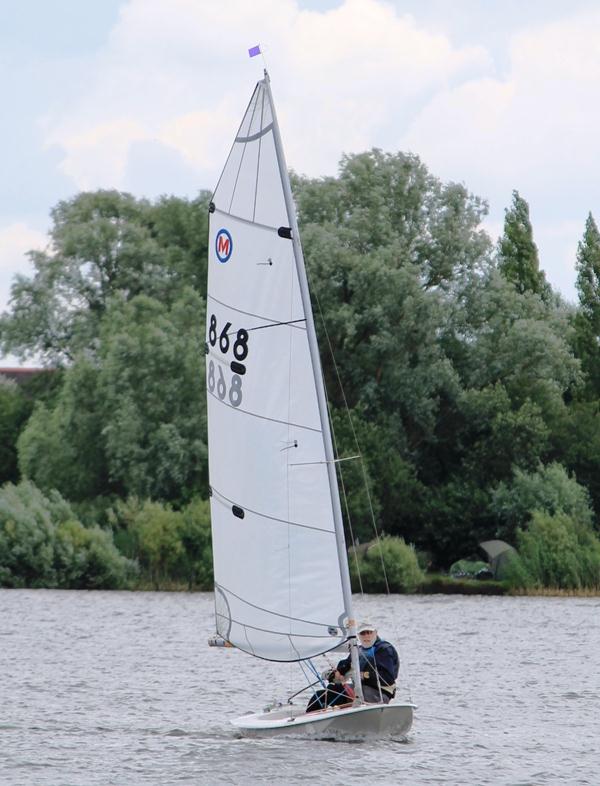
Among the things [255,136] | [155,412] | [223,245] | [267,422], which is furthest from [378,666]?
[155,412]

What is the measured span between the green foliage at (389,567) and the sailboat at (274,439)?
39.0 metres

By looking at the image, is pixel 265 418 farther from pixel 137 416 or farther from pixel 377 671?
pixel 137 416

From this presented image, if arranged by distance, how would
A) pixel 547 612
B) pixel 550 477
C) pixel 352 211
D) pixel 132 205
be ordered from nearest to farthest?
pixel 547 612, pixel 550 477, pixel 352 211, pixel 132 205

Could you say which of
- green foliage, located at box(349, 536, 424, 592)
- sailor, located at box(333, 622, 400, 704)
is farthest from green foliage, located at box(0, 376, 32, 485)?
sailor, located at box(333, 622, 400, 704)

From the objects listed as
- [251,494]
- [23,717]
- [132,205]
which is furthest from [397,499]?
[251,494]

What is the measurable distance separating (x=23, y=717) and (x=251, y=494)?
24.5 ft

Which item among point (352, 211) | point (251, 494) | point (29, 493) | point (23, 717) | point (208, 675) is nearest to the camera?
point (251, 494)

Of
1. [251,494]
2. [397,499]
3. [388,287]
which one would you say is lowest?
[251,494]

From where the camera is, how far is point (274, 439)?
20953 millimetres

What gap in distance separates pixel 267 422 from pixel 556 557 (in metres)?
41.3

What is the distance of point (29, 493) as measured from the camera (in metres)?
61.5

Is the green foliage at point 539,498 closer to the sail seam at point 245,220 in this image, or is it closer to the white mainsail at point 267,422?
the white mainsail at point 267,422

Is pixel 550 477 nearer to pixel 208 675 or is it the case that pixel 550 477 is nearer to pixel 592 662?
pixel 592 662

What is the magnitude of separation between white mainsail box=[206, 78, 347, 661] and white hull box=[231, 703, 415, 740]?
2.97ft
